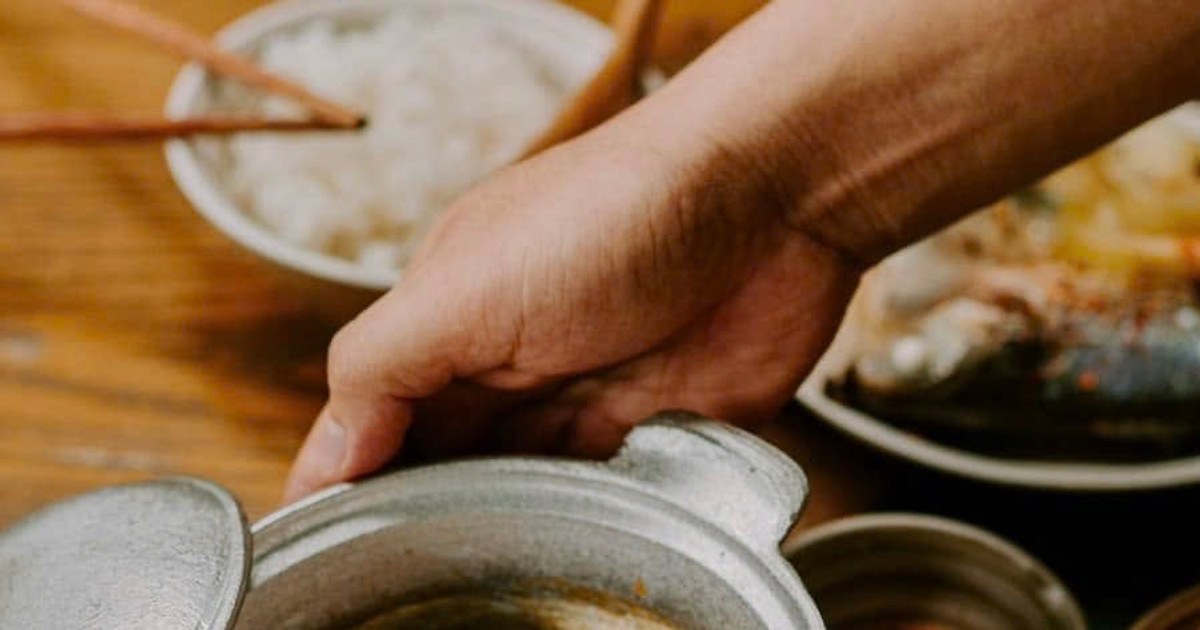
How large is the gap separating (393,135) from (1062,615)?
1027 mm

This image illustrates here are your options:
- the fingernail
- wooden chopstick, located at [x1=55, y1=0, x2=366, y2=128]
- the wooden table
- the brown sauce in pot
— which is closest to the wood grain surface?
the wooden table

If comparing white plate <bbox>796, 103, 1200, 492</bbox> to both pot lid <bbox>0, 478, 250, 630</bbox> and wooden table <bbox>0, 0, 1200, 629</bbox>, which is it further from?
pot lid <bbox>0, 478, 250, 630</bbox>

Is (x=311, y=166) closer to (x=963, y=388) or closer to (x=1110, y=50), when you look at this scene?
(x=963, y=388)

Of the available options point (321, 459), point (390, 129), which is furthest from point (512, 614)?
point (390, 129)

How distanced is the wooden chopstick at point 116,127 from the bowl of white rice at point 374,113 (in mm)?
41

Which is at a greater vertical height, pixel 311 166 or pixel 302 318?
pixel 311 166

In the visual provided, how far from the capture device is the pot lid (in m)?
0.75

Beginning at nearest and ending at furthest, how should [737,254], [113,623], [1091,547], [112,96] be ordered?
[113,623] → [737,254] → [1091,547] → [112,96]

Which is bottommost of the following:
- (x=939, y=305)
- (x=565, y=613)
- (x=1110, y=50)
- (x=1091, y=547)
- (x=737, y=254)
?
(x=1091, y=547)

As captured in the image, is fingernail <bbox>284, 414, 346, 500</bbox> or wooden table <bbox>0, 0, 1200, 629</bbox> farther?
wooden table <bbox>0, 0, 1200, 629</bbox>

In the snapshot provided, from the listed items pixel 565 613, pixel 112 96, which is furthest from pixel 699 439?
pixel 112 96

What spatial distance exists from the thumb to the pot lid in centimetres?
16

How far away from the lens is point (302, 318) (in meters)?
1.60

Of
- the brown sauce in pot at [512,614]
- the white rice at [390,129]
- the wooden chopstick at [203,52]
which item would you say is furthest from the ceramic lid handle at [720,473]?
the wooden chopstick at [203,52]
